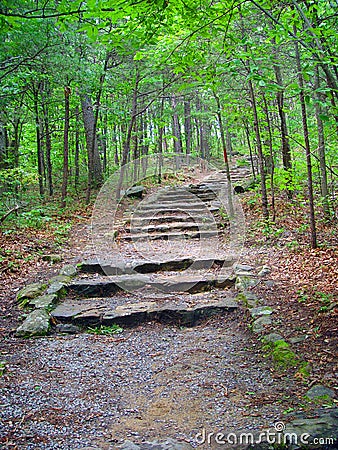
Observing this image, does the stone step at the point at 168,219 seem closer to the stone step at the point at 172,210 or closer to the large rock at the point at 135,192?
the stone step at the point at 172,210

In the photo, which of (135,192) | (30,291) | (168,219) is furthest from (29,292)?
(135,192)

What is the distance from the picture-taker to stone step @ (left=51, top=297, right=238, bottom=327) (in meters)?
5.11

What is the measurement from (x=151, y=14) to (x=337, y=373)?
3.64 meters

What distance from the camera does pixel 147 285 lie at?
20.8 ft

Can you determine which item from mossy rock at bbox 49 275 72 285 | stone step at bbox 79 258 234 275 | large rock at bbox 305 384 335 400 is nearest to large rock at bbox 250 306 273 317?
large rock at bbox 305 384 335 400

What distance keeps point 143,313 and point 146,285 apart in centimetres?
114

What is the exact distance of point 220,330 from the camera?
477 centimetres

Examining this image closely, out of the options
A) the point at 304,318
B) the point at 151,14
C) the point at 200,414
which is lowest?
the point at 200,414

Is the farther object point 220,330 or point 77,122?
point 77,122

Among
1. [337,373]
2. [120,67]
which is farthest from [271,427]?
[120,67]

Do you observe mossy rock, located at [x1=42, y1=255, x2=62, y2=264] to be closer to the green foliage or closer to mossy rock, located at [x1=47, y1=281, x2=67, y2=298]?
mossy rock, located at [x1=47, y1=281, x2=67, y2=298]

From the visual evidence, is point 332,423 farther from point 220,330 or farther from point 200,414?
point 220,330

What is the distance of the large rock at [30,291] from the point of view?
5605 millimetres

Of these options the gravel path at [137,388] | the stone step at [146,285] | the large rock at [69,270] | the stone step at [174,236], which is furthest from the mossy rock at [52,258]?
the gravel path at [137,388]
